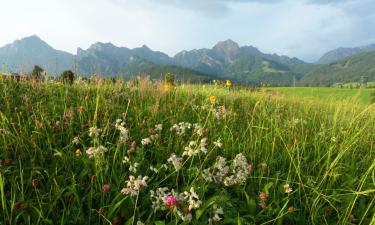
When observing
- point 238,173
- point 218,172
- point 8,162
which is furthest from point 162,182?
point 8,162

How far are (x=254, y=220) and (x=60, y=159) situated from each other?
231 centimetres

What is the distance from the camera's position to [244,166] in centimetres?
362

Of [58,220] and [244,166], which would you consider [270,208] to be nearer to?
[244,166]

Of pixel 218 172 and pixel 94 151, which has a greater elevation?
pixel 94 151

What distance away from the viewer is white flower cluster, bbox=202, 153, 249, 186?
3.45 metres

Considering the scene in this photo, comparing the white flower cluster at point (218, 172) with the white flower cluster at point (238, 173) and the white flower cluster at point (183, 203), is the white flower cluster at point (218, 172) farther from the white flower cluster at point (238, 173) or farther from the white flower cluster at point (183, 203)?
the white flower cluster at point (183, 203)

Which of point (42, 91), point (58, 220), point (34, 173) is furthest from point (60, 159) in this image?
point (42, 91)

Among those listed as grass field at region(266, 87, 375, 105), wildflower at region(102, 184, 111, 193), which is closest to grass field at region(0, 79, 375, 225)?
wildflower at region(102, 184, 111, 193)

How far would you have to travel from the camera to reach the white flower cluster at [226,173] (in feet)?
11.3

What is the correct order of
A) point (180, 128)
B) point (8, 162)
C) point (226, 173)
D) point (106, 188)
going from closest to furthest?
1. point (106, 188)
2. point (8, 162)
3. point (226, 173)
4. point (180, 128)

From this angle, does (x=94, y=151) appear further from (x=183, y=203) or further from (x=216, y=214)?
(x=216, y=214)

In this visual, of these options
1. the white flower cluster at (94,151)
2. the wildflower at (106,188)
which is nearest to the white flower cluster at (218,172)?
the wildflower at (106,188)

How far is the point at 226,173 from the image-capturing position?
11.8 ft

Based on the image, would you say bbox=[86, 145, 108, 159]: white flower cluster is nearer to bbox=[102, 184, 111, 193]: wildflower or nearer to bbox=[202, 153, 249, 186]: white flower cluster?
bbox=[102, 184, 111, 193]: wildflower
